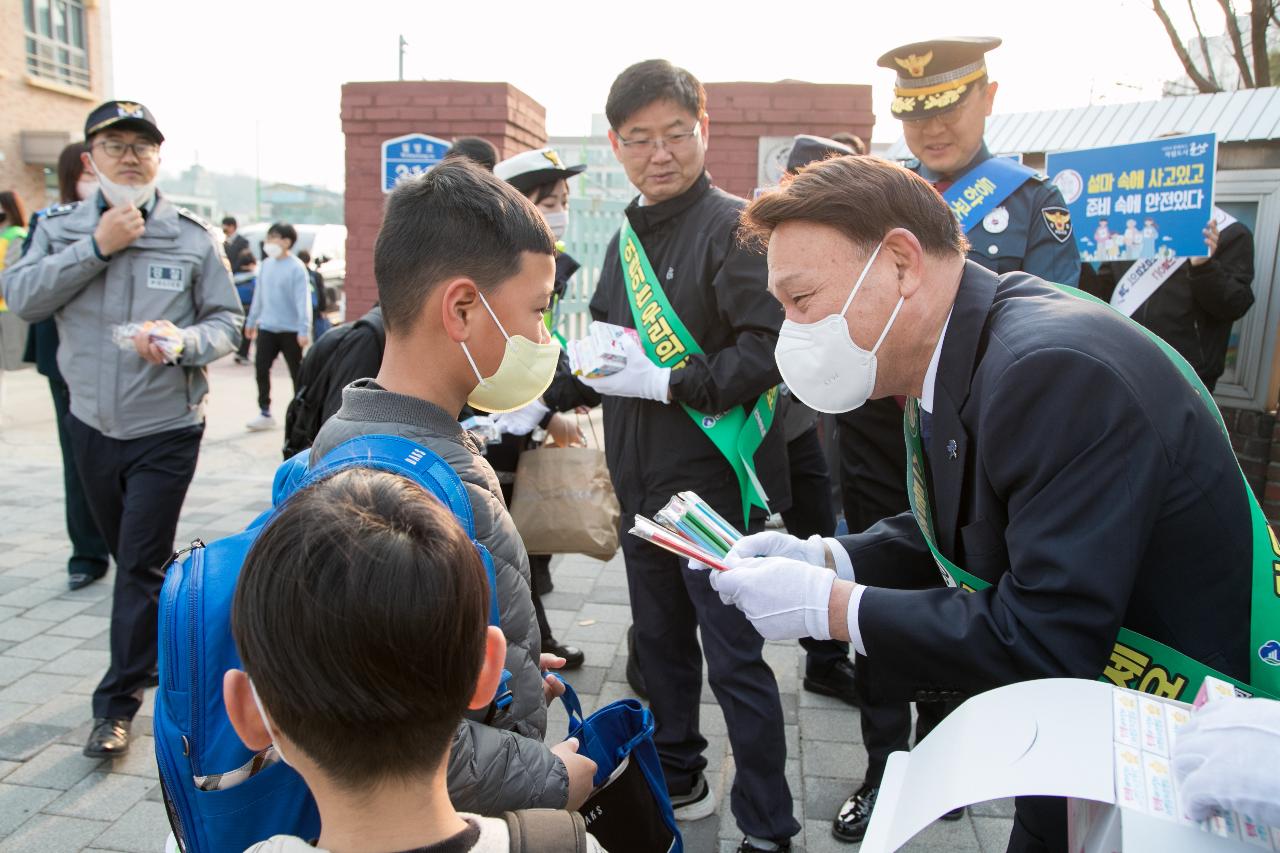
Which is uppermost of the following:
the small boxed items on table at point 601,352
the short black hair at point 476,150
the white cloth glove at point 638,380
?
the short black hair at point 476,150

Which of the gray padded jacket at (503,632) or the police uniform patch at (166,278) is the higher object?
the police uniform patch at (166,278)

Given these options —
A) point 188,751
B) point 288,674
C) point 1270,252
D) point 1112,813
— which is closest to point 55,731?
point 188,751

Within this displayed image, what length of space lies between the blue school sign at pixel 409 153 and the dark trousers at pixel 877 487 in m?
5.16

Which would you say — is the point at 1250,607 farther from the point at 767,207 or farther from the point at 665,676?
the point at 665,676

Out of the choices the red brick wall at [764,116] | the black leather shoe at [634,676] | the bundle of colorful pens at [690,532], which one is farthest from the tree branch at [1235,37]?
the bundle of colorful pens at [690,532]

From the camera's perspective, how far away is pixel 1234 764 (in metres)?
0.95

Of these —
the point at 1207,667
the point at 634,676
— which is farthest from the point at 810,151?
the point at 1207,667

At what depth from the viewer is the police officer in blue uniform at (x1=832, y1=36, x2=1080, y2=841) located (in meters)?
3.13

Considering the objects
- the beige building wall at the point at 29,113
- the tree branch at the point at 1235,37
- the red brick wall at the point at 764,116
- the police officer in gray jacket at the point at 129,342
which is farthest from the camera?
the beige building wall at the point at 29,113

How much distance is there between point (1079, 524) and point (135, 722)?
11.7 feet

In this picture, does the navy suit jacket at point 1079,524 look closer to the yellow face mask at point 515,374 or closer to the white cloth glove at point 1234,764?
the white cloth glove at point 1234,764

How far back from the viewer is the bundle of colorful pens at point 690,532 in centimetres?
178

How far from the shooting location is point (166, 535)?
3.53 metres

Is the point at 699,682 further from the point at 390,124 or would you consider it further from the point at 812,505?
the point at 390,124
